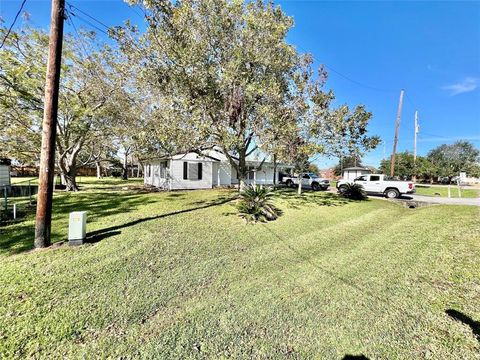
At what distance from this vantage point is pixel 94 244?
559cm

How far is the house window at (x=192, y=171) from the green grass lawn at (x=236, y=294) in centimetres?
1171

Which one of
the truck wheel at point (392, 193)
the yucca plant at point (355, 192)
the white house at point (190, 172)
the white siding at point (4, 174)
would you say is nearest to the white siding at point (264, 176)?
the white house at point (190, 172)

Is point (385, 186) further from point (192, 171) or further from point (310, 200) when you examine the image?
point (192, 171)

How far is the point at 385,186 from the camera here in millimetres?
16719

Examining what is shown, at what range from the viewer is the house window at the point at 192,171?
18.6m

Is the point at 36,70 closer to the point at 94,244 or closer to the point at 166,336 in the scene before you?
the point at 94,244

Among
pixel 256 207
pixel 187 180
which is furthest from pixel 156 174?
pixel 256 207

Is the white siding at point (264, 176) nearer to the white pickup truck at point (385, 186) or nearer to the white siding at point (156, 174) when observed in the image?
the white pickup truck at point (385, 186)

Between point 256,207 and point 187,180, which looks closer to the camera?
point 256,207

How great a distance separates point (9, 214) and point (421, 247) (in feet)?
44.6

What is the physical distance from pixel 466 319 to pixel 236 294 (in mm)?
3334

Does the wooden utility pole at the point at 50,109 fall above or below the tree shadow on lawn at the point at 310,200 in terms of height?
above

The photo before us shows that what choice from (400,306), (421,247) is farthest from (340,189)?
(400,306)

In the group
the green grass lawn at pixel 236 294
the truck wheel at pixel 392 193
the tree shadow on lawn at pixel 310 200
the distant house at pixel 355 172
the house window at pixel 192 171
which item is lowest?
the green grass lawn at pixel 236 294
